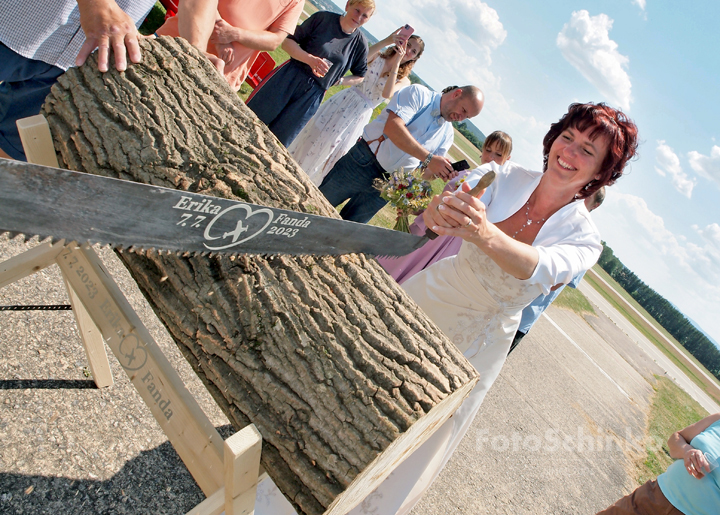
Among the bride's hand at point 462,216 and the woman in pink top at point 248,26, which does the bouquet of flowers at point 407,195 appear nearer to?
the bride's hand at point 462,216

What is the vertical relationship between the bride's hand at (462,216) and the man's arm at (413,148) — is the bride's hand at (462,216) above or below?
below

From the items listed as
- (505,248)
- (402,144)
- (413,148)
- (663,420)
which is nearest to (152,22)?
(402,144)

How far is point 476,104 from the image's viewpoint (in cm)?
396

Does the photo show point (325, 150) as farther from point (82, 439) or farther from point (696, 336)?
point (696, 336)

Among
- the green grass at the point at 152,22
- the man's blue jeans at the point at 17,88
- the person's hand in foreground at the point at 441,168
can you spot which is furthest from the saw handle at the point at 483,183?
the green grass at the point at 152,22

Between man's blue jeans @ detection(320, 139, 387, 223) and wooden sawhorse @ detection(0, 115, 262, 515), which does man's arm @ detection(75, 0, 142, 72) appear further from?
man's blue jeans @ detection(320, 139, 387, 223)

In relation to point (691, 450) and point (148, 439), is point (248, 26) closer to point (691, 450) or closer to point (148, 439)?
point (148, 439)

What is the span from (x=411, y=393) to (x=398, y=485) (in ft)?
3.54

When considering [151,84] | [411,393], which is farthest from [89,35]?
[411,393]

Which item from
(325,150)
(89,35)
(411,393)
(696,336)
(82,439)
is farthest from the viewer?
(696,336)

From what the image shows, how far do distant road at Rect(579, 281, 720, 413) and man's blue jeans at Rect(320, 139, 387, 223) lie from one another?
37.5 feet

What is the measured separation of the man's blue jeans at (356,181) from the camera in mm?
4438

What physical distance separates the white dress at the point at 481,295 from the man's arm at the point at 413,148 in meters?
1.18

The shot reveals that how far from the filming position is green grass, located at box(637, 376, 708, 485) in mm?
5660
